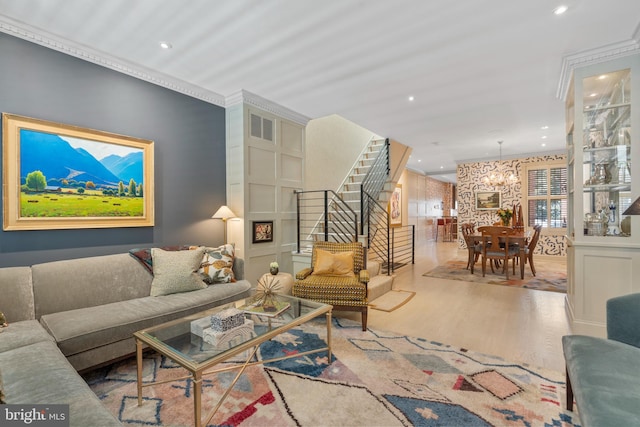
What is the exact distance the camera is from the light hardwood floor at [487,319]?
272 cm

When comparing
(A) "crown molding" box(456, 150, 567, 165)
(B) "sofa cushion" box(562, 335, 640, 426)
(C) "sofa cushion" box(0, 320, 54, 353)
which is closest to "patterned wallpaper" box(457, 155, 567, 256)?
(A) "crown molding" box(456, 150, 567, 165)

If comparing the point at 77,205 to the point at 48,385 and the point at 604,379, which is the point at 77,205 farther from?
the point at 604,379

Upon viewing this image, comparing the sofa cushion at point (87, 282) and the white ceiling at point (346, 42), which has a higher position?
the white ceiling at point (346, 42)

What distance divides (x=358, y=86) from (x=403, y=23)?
1284mm

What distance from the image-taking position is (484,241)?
5.62 metres

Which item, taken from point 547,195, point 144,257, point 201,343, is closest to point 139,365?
point 201,343

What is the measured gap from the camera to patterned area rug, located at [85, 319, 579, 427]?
1.78 meters

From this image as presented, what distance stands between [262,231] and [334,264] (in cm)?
125

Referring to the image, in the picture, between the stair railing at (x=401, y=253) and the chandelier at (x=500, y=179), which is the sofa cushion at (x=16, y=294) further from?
the chandelier at (x=500, y=179)

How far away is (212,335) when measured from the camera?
1.90 m

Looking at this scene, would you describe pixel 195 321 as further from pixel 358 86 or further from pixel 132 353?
pixel 358 86

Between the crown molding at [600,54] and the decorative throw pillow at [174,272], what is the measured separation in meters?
4.31

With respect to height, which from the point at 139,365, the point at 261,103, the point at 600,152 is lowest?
the point at 139,365

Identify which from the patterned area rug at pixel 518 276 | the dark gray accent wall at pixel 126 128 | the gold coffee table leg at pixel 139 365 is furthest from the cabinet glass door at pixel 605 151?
the dark gray accent wall at pixel 126 128
